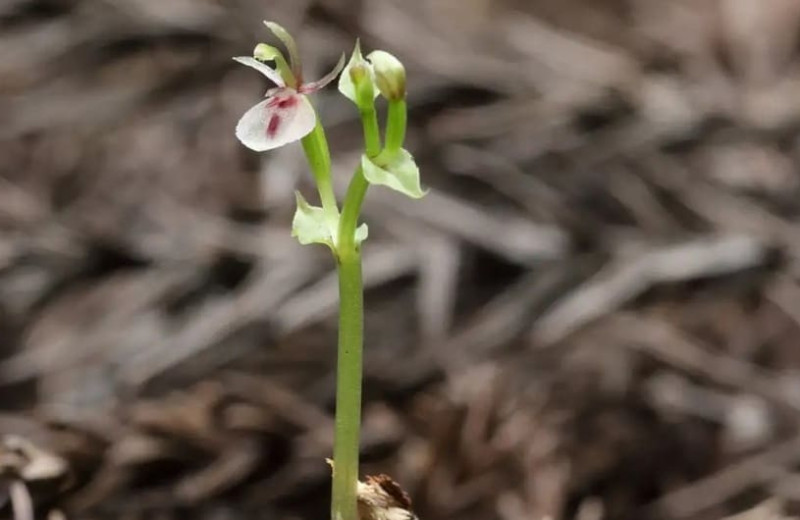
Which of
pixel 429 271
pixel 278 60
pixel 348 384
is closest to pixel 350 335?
pixel 348 384

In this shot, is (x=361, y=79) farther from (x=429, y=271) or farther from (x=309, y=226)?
(x=429, y=271)

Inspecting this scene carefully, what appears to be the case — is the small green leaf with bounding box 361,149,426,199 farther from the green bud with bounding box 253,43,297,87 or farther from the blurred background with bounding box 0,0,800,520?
the blurred background with bounding box 0,0,800,520

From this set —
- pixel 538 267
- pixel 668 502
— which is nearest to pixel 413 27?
pixel 538 267

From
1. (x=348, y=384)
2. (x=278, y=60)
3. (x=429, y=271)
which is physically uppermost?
(x=429, y=271)

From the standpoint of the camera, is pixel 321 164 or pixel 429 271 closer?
pixel 321 164

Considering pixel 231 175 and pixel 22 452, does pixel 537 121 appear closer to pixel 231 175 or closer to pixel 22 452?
pixel 231 175
